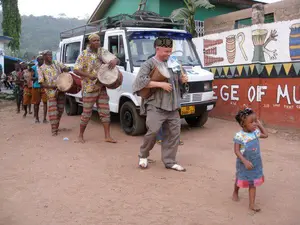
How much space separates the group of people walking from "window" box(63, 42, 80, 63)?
166 cm

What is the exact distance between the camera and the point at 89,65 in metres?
6.00

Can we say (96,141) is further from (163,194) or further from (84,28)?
(84,28)

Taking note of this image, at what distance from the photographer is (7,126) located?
27.8 ft

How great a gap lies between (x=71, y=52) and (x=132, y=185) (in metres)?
5.90

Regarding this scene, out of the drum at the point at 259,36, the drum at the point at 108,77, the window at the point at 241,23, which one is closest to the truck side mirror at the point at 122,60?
the drum at the point at 108,77

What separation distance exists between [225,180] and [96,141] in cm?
292

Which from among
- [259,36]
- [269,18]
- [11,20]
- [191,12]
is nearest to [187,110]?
[259,36]

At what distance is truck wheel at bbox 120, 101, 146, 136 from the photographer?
647cm

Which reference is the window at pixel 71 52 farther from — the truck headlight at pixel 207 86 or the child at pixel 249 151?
the child at pixel 249 151

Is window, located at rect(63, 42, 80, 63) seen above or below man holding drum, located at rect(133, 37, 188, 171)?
above

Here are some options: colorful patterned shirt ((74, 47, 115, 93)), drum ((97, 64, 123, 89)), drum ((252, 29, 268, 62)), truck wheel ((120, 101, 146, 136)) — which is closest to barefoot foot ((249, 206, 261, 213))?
drum ((97, 64, 123, 89))

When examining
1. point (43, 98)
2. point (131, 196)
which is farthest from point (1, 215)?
point (43, 98)

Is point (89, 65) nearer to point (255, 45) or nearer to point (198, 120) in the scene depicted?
point (198, 120)

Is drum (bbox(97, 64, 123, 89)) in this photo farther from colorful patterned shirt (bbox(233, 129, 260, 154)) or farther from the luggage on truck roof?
colorful patterned shirt (bbox(233, 129, 260, 154))
